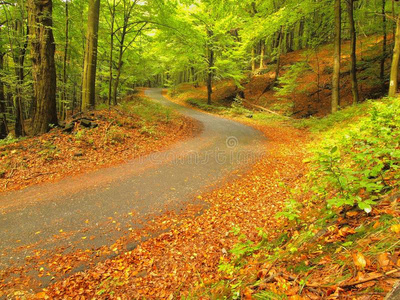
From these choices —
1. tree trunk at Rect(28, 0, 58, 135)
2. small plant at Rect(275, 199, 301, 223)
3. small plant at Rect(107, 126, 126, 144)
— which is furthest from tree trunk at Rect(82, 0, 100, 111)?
small plant at Rect(275, 199, 301, 223)

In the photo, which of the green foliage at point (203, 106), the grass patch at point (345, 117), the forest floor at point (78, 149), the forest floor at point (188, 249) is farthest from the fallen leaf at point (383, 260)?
the green foliage at point (203, 106)

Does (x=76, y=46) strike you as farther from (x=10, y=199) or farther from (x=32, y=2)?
(x=10, y=199)

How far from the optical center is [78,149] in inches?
300

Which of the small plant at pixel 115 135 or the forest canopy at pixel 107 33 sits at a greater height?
the forest canopy at pixel 107 33

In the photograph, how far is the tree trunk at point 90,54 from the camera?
10078 millimetres

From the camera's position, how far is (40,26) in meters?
7.68

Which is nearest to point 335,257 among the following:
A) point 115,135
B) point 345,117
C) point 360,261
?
point 360,261

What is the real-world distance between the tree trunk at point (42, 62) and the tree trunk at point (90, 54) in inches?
81.1

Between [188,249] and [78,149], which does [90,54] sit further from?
[188,249]

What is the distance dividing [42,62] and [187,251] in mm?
9026

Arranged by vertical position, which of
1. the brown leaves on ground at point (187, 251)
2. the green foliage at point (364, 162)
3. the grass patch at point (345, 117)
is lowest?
the brown leaves on ground at point (187, 251)

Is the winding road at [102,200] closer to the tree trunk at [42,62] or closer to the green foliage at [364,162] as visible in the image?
the green foliage at [364,162]

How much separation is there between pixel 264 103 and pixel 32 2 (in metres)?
19.8

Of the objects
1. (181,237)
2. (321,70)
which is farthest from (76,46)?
(321,70)
